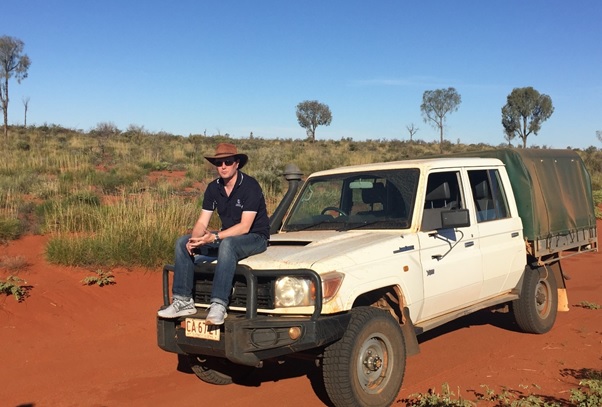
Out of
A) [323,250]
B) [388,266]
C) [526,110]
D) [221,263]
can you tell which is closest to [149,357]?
[221,263]

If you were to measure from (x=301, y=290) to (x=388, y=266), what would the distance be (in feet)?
2.71

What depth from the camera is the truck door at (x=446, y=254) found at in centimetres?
515

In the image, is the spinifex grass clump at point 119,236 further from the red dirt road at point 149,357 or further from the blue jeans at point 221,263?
the blue jeans at point 221,263

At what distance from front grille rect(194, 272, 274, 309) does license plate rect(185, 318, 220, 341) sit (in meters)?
0.31

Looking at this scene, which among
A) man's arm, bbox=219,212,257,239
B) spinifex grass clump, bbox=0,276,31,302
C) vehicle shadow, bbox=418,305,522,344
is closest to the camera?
man's arm, bbox=219,212,257,239

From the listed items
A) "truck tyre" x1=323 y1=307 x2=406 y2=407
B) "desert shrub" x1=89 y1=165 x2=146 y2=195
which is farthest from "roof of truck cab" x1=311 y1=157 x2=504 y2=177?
"desert shrub" x1=89 y1=165 x2=146 y2=195

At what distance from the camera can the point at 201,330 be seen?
427 cm

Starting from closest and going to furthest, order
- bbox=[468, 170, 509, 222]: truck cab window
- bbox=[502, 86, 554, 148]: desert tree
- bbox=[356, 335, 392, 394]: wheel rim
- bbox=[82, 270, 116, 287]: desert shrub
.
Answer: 1. bbox=[356, 335, 392, 394]: wheel rim
2. bbox=[468, 170, 509, 222]: truck cab window
3. bbox=[82, 270, 116, 287]: desert shrub
4. bbox=[502, 86, 554, 148]: desert tree

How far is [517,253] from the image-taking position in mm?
6336

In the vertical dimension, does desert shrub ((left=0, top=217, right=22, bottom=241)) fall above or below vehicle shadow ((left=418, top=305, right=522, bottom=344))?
above

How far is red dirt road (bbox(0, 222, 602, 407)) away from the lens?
5105 millimetres

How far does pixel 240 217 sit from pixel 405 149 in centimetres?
4405

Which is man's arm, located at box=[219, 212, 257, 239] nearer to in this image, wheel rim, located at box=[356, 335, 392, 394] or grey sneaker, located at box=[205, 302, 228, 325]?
grey sneaker, located at box=[205, 302, 228, 325]

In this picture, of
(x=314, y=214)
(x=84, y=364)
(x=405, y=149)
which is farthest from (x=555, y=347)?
(x=405, y=149)
